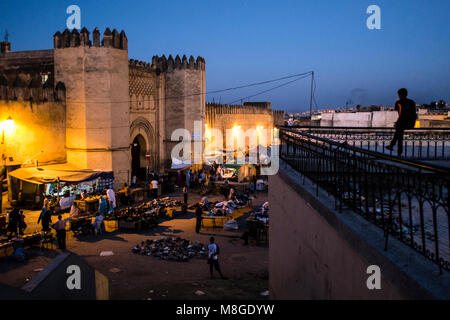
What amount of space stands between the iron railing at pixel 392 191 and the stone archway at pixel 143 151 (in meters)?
18.3

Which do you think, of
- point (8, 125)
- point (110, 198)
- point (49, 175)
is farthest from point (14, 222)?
point (8, 125)

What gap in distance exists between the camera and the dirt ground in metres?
8.19

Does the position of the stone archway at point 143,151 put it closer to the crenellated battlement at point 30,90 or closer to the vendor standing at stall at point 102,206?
the crenellated battlement at point 30,90

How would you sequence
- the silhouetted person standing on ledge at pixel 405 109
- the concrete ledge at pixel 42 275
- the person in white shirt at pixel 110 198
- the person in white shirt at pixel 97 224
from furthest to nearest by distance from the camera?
the person in white shirt at pixel 110 198, the person in white shirt at pixel 97 224, the silhouetted person standing on ledge at pixel 405 109, the concrete ledge at pixel 42 275

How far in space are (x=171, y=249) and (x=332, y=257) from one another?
8.08 metres

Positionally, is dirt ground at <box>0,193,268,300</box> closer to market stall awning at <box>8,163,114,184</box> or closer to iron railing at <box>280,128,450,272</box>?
market stall awning at <box>8,163,114,184</box>

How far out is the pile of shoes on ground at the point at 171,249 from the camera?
10594mm

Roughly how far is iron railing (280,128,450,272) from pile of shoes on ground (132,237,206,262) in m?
5.66

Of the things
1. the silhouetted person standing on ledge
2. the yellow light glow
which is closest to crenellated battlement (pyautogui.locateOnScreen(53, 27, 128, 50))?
the yellow light glow

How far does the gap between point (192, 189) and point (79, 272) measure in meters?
16.0

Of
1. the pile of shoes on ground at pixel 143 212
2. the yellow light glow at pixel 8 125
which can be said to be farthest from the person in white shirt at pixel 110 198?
the yellow light glow at pixel 8 125

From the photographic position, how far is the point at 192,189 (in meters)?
21.4
